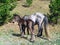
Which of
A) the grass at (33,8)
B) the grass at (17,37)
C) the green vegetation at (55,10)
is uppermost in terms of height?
the green vegetation at (55,10)

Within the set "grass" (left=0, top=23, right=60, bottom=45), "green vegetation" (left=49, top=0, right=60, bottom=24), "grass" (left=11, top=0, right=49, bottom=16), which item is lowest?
"grass" (left=0, top=23, right=60, bottom=45)

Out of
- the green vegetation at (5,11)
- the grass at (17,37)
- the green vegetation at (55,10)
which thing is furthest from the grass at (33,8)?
the grass at (17,37)

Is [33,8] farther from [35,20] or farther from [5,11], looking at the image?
[35,20]


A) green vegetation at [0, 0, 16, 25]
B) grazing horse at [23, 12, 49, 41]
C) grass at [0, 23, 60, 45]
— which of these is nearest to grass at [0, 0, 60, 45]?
grass at [0, 23, 60, 45]

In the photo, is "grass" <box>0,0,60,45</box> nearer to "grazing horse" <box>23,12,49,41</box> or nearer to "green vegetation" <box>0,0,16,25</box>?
"green vegetation" <box>0,0,16,25</box>

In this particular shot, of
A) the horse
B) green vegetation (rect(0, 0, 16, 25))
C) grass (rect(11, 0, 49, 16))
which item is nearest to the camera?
the horse

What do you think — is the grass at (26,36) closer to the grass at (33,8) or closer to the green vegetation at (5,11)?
the grass at (33,8)

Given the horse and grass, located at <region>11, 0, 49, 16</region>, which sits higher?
the horse

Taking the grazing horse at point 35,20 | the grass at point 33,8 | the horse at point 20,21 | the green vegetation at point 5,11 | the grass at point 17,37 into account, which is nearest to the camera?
the grass at point 17,37

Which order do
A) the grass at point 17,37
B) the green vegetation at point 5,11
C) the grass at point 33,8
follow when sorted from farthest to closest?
1. the grass at point 33,8
2. the green vegetation at point 5,11
3. the grass at point 17,37

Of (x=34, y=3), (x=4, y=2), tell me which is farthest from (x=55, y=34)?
(x=34, y=3)

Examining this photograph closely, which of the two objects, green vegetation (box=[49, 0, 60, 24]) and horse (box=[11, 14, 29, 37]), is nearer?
horse (box=[11, 14, 29, 37])

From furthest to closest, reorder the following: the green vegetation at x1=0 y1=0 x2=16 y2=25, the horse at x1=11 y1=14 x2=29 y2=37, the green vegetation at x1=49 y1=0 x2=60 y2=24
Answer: the green vegetation at x1=49 y1=0 x2=60 y2=24
the green vegetation at x1=0 y1=0 x2=16 y2=25
the horse at x1=11 y1=14 x2=29 y2=37

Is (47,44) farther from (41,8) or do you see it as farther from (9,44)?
(41,8)
